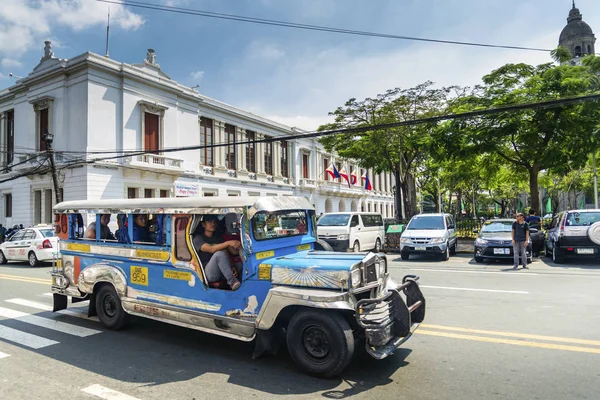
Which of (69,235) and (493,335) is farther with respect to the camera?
(69,235)

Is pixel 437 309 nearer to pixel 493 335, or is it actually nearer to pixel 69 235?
pixel 493 335

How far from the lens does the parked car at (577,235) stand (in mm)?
12602

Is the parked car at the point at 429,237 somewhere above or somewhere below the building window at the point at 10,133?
below

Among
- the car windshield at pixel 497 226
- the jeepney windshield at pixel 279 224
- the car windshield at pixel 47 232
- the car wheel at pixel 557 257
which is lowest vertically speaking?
the car wheel at pixel 557 257

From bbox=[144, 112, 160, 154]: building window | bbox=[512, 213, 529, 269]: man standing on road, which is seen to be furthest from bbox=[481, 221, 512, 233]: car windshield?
bbox=[144, 112, 160, 154]: building window

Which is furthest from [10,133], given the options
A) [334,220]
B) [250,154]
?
[334,220]

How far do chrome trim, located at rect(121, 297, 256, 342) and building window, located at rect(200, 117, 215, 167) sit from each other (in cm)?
2730

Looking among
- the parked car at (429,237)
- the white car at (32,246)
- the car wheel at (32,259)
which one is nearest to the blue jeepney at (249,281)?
the parked car at (429,237)

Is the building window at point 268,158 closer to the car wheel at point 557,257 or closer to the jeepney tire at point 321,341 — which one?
the car wheel at point 557,257

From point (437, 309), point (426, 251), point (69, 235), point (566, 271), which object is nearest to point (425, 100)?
point (426, 251)

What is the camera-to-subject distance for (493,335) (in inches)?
222

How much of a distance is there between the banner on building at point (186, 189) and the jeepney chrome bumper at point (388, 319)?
26035 millimetres

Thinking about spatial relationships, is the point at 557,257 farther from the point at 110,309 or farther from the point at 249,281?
the point at 110,309

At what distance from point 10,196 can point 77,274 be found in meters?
29.5
